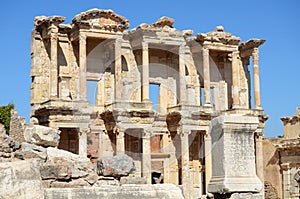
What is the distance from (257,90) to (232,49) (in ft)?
8.34

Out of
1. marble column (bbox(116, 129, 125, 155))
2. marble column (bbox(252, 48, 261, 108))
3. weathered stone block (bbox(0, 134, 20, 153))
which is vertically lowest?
weathered stone block (bbox(0, 134, 20, 153))

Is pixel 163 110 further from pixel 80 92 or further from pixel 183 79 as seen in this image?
Answer: pixel 80 92

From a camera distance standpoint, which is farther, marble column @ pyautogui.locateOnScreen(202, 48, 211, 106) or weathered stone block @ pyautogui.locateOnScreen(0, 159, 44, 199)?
marble column @ pyautogui.locateOnScreen(202, 48, 211, 106)

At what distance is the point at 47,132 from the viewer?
8492mm

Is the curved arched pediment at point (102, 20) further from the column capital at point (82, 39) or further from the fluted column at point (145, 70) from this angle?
the fluted column at point (145, 70)

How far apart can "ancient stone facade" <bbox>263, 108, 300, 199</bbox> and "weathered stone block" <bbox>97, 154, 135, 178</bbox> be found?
68.7ft

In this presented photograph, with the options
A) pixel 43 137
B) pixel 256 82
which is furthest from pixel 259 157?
pixel 43 137

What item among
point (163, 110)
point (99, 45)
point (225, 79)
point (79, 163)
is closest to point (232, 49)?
point (225, 79)

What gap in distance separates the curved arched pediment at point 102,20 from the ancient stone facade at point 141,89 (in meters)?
0.05

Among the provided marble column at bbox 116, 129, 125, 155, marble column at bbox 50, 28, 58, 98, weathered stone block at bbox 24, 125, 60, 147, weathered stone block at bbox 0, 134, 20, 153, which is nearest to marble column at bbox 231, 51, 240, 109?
marble column at bbox 116, 129, 125, 155

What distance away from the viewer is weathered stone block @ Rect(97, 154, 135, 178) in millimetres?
7180

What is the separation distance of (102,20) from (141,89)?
4174 mm

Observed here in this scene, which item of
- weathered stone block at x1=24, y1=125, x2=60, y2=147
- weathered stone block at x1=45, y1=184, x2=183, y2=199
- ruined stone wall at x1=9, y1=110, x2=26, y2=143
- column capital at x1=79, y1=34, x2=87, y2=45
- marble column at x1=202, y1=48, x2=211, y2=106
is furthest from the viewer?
marble column at x1=202, y1=48, x2=211, y2=106

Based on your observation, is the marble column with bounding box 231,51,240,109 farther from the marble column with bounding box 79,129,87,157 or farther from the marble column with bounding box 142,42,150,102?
the marble column with bounding box 79,129,87,157
